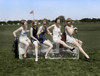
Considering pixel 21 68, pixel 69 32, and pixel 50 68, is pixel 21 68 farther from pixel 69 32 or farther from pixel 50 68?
pixel 69 32

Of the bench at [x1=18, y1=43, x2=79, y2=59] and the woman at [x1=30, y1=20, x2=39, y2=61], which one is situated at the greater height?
the woman at [x1=30, y1=20, x2=39, y2=61]

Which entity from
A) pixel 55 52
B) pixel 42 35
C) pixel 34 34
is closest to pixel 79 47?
pixel 55 52

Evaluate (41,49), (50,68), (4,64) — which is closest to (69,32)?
(41,49)

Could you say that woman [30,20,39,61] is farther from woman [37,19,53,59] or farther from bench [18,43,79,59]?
bench [18,43,79,59]

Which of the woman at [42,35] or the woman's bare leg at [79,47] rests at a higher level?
the woman at [42,35]

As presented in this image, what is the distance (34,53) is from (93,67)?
2.62 m

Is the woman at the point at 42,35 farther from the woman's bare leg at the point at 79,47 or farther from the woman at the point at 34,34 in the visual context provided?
the woman's bare leg at the point at 79,47

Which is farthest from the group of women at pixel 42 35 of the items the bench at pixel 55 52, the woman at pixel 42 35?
the bench at pixel 55 52

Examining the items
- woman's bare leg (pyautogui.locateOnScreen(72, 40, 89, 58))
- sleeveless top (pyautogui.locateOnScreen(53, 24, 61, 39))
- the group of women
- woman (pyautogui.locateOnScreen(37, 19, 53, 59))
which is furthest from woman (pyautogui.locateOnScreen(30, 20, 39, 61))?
woman's bare leg (pyautogui.locateOnScreen(72, 40, 89, 58))

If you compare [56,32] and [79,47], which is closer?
[79,47]

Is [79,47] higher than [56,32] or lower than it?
lower

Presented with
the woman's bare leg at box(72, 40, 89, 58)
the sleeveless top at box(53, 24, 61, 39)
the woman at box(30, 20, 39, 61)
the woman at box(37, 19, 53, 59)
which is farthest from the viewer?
the sleeveless top at box(53, 24, 61, 39)

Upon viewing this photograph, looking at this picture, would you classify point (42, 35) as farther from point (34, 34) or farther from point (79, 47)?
point (79, 47)

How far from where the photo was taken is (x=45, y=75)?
5.43m
